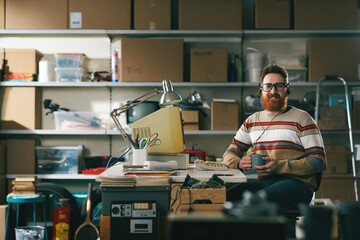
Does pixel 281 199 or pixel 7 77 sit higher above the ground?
pixel 7 77

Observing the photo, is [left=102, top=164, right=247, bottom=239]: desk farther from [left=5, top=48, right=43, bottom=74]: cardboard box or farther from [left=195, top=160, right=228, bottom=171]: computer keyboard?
[left=5, top=48, right=43, bottom=74]: cardboard box

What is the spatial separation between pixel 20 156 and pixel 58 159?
368mm

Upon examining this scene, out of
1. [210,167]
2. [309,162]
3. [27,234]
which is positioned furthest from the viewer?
[27,234]

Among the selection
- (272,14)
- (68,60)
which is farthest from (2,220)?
(272,14)

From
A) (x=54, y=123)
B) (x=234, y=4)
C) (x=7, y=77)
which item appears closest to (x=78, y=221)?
(x=54, y=123)

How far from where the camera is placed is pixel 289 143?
7.36 ft

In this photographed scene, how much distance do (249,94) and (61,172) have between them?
6.98ft

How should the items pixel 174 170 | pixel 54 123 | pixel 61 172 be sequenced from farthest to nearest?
pixel 54 123 → pixel 61 172 → pixel 174 170

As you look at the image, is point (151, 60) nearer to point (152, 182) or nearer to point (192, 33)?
point (192, 33)

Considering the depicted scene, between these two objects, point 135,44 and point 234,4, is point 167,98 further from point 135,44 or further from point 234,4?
point 234,4

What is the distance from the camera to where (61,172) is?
3865 mm

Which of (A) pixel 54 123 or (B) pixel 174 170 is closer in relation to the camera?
(B) pixel 174 170

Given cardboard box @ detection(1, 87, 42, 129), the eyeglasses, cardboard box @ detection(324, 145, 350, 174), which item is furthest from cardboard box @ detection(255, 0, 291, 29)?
cardboard box @ detection(1, 87, 42, 129)

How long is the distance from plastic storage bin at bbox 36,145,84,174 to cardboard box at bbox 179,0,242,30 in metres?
1.69
